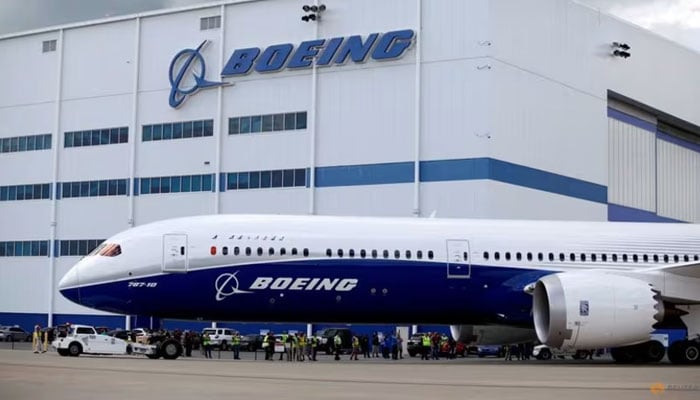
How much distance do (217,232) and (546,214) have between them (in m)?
29.1

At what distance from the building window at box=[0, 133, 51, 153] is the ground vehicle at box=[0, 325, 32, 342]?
447 inches

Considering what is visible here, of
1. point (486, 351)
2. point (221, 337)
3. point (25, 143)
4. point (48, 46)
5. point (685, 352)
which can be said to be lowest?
point (486, 351)

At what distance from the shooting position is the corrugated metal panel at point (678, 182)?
67.9m

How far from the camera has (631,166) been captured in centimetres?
6366

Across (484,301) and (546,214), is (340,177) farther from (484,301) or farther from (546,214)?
(484,301)

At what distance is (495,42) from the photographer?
50.8 m

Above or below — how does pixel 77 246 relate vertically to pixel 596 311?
above

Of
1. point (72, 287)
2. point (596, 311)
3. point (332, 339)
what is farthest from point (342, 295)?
point (332, 339)

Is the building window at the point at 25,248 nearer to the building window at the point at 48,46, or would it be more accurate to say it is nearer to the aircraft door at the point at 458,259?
the building window at the point at 48,46

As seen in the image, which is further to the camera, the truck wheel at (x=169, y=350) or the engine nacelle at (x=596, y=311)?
the truck wheel at (x=169, y=350)

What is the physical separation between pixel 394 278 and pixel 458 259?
1.97 metres

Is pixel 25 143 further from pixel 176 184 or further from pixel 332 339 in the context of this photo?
pixel 332 339

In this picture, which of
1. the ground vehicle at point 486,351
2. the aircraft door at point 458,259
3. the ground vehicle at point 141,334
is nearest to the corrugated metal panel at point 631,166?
the ground vehicle at point 486,351

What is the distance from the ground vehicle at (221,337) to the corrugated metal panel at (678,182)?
31.7 m
